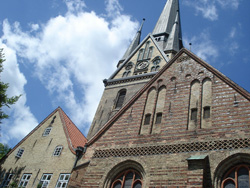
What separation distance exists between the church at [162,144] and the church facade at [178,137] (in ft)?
0.10

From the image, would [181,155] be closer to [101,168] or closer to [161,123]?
[161,123]

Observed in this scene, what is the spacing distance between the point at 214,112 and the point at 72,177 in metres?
6.10

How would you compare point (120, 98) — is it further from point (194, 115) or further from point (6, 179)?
point (194, 115)

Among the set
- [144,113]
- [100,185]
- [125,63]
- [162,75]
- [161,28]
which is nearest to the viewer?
[100,185]

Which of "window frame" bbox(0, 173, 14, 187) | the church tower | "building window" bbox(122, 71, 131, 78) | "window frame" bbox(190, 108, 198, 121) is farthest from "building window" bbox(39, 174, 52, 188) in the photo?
"building window" bbox(122, 71, 131, 78)

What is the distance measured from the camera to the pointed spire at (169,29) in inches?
1078

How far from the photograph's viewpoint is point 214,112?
1066 centimetres

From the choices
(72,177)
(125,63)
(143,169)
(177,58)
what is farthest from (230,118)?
(125,63)

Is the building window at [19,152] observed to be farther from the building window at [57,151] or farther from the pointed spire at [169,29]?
the pointed spire at [169,29]

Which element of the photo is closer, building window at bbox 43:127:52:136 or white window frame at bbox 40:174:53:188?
white window frame at bbox 40:174:53:188

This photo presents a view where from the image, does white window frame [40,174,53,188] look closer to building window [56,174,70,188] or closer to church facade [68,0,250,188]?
building window [56,174,70,188]

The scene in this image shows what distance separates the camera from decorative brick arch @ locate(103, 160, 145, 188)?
10648 millimetres

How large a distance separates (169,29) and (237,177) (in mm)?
26166

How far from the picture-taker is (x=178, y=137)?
10.6 meters
